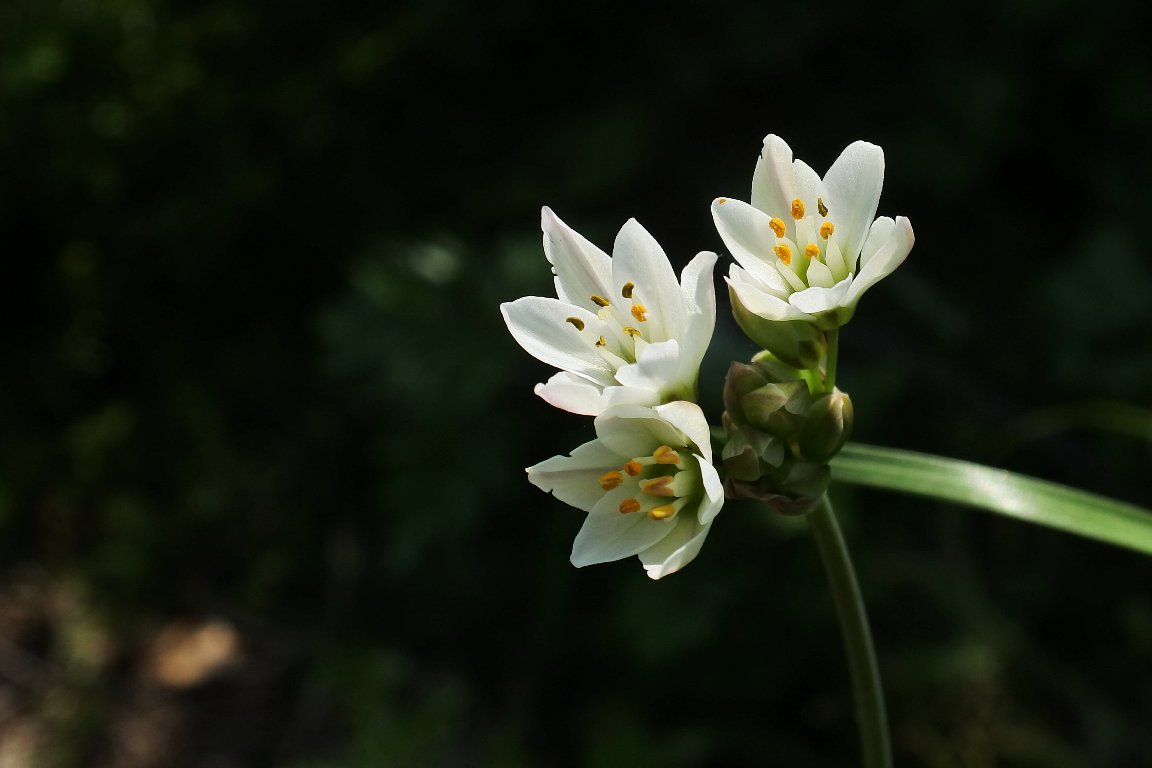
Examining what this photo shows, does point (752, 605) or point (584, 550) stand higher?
point (752, 605)

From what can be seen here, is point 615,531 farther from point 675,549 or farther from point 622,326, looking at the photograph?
point 622,326

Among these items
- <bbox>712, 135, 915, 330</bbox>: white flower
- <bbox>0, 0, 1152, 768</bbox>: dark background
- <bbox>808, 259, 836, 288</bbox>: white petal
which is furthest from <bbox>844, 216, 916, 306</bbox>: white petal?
<bbox>0, 0, 1152, 768</bbox>: dark background

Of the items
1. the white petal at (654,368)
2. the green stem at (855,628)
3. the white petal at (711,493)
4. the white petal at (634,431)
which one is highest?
the white petal at (654,368)

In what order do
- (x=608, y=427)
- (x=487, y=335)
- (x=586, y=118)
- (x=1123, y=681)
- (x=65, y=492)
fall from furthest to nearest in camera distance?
1. (x=65, y=492)
2. (x=586, y=118)
3. (x=487, y=335)
4. (x=1123, y=681)
5. (x=608, y=427)

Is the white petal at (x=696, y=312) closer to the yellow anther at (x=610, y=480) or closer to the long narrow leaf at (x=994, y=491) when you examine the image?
the yellow anther at (x=610, y=480)

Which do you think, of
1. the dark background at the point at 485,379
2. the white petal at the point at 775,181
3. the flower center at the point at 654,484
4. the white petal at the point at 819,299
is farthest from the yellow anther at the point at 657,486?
the dark background at the point at 485,379

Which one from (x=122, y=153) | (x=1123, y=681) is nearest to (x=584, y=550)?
(x=1123, y=681)

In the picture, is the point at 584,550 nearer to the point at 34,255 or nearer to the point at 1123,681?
the point at 1123,681
